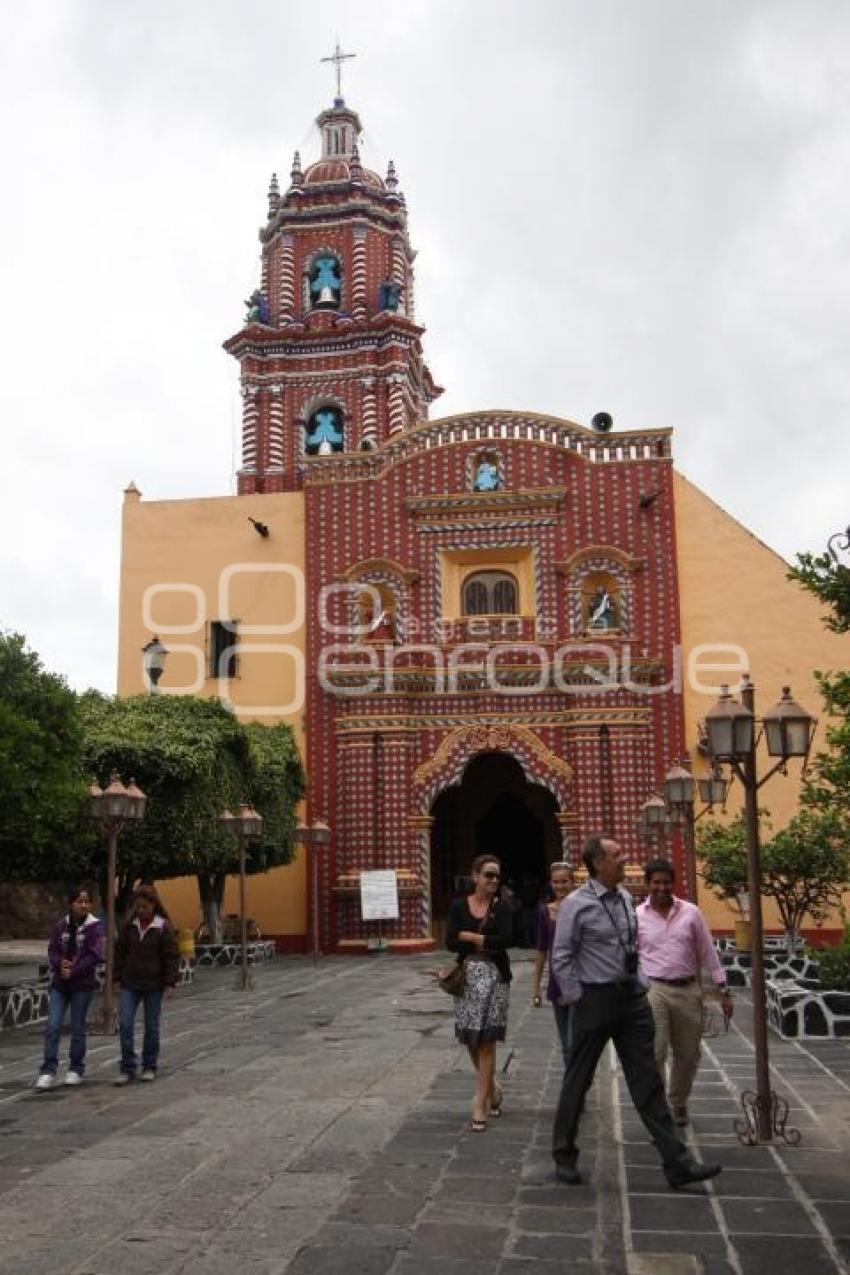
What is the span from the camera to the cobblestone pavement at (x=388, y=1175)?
191 inches

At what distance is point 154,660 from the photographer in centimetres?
2456

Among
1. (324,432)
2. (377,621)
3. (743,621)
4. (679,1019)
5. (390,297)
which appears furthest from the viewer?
(390,297)

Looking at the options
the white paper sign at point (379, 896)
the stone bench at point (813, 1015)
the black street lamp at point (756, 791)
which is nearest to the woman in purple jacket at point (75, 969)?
the black street lamp at point (756, 791)

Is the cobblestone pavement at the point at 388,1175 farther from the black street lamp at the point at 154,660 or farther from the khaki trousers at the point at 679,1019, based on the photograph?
the black street lamp at the point at 154,660

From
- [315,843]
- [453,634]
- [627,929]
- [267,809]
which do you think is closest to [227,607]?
[453,634]

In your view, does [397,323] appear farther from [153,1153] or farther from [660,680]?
[153,1153]

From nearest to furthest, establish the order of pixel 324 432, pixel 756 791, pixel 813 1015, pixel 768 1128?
pixel 768 1128 → pixel 756 791 → pixel 813 1015 → pixel 324 432

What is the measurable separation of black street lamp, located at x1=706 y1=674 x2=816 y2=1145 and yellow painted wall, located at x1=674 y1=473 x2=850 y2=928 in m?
15.6

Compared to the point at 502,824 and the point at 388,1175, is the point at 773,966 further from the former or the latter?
the point at 502,824

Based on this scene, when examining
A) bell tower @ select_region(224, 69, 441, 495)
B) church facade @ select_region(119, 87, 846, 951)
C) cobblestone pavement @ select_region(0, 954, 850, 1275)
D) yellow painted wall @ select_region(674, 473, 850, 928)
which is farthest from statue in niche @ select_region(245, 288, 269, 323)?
cobblestone pavement @ select_region(0, 954, 850, 1275)

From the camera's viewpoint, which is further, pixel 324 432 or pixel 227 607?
pixel 324 432

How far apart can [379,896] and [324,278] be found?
65.2 feet

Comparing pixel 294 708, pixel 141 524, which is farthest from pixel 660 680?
pixel 141 524

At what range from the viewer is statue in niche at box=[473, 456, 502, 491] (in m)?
25.7
